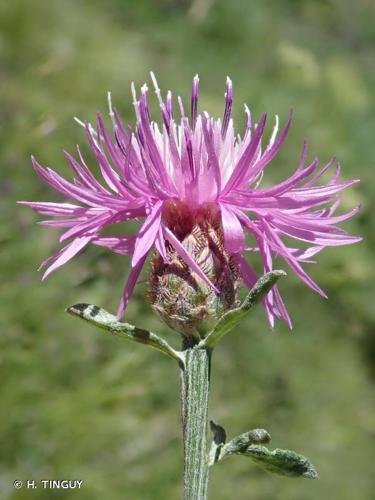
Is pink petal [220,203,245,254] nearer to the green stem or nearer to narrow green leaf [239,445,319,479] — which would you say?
the green stem

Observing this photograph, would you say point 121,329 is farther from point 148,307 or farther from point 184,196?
point 148,307

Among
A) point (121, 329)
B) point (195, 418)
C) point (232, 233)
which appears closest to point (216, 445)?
point (195, 418)

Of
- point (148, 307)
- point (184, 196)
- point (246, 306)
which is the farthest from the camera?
point (148, 307)

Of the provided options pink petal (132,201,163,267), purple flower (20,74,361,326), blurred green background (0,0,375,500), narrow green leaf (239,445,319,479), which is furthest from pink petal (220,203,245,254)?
blurred green background (0,0,375,500)

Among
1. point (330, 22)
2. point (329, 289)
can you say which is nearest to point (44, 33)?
point (329, 289)

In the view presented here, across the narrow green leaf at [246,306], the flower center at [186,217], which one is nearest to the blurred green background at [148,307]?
the flower center at [186,217]

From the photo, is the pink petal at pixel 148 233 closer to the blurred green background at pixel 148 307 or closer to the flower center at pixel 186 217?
the flower center at pixel 186 217
